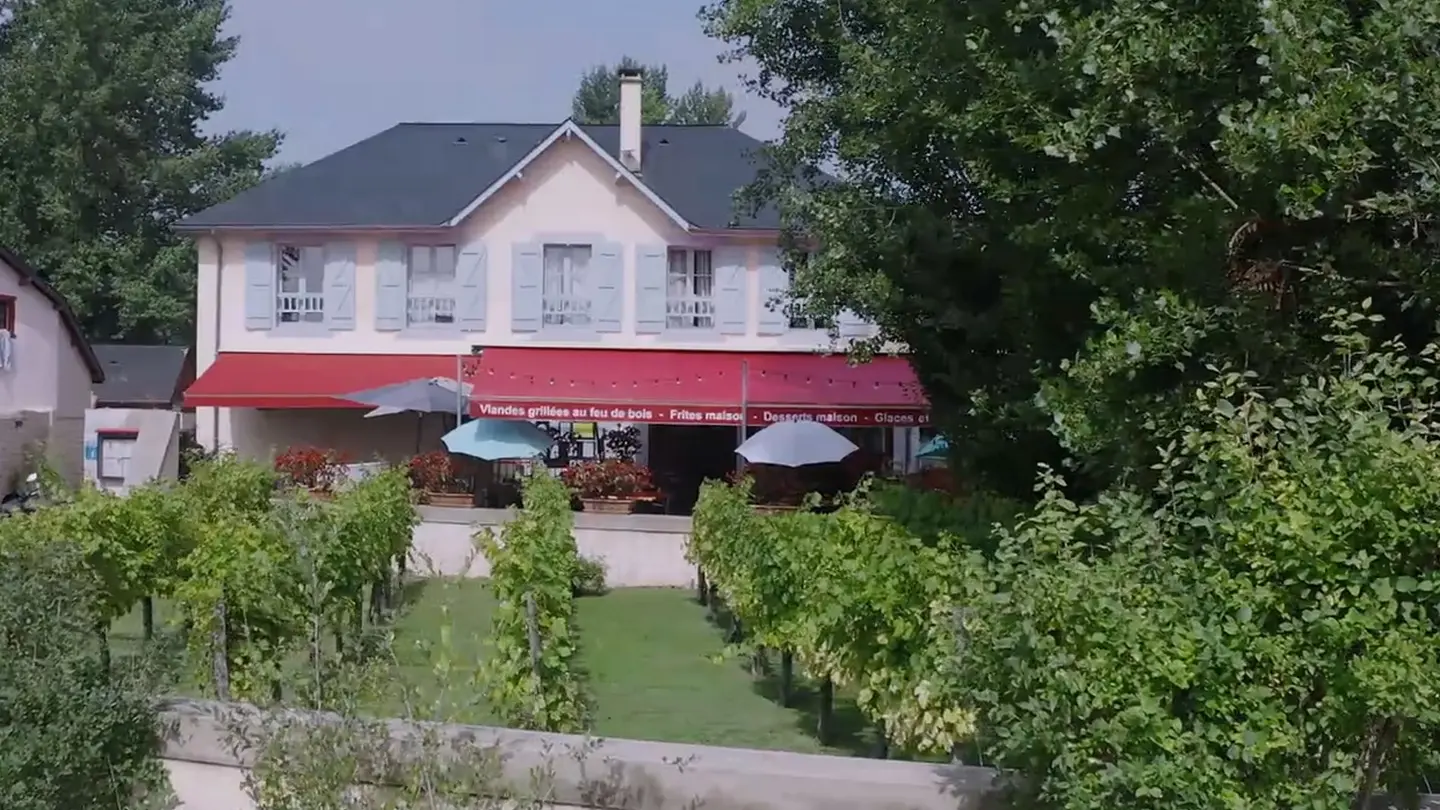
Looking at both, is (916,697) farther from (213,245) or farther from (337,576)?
(213,245)

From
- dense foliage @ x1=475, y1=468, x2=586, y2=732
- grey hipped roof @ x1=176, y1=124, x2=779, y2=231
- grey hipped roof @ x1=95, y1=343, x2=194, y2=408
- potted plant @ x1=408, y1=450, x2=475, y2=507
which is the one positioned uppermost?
grey hipped roof @ x1=176, y1=124, x2=779, y2=231

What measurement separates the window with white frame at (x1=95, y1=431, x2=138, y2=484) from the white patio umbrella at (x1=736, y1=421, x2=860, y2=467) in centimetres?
1562

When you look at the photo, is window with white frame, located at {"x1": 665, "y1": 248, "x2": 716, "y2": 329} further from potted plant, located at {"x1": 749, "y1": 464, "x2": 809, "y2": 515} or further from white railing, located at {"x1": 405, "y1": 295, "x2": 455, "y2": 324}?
potted plant, located at {"x1": 749, "y1": 464, "x2": 809, "y2": 515}

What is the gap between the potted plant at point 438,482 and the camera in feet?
68.0

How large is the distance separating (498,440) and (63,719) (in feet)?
55.0

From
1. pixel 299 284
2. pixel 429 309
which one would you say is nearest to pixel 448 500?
pixel 429 309

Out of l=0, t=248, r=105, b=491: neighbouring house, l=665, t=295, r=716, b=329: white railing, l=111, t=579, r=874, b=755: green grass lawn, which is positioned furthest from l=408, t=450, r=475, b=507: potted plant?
l=0, t=248, r=105, b=491: neighbouring house

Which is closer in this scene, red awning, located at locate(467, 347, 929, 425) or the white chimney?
red awning, located at locate(467, 347, 929, 425)

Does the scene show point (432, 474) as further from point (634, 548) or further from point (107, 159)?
point (107, 159)

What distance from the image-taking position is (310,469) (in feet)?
73.5

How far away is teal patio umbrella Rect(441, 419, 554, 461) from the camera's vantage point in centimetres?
2172

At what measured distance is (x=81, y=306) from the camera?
45719mm

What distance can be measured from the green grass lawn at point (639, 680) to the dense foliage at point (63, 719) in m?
→ 0.97

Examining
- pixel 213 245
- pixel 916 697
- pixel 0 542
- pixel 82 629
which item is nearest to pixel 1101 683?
pixel 916 697
